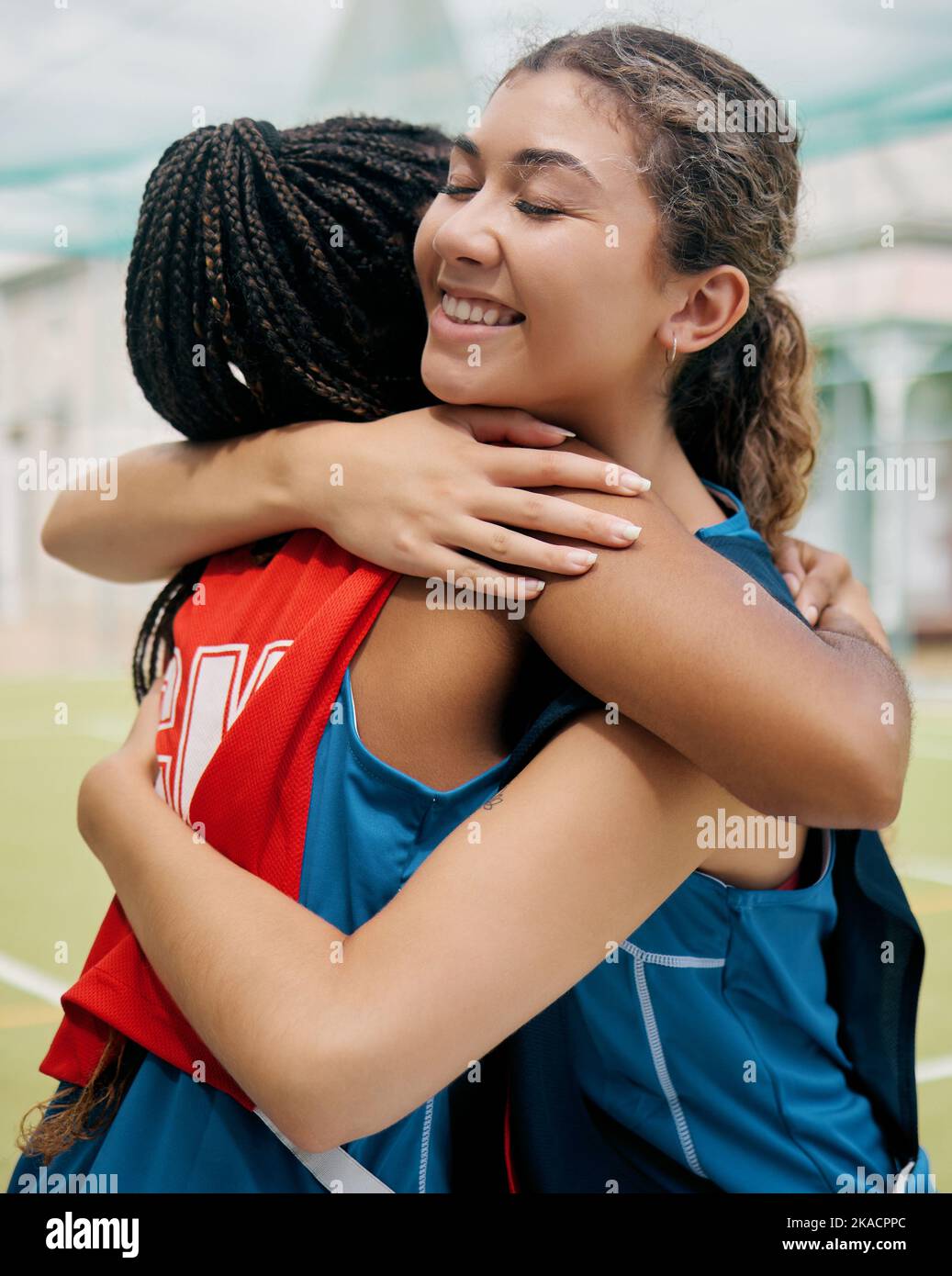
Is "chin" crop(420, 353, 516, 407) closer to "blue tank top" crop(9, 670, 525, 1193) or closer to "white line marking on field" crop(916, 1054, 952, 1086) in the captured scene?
"blue tank top" crop(9, 670, 525, 1193)

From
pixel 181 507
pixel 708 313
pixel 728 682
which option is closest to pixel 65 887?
pixel 181 507

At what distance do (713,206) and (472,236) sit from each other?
0.29 metres

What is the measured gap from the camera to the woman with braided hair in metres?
1.22

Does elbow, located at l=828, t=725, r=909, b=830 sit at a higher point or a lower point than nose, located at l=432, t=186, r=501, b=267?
lower

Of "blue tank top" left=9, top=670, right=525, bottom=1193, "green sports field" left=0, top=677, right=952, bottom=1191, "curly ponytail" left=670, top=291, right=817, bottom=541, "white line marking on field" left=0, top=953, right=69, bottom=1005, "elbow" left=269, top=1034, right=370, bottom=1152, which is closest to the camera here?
"elbow" left=269, top=1034, right=370, bottom=1152

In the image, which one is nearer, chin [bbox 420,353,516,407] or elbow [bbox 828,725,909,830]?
elbow [bbox 828,725,909,830]

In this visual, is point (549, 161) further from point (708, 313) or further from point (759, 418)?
point (759, 418)

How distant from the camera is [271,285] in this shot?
1518 millimetres

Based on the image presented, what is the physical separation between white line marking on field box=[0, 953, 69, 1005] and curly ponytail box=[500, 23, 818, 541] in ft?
13.2

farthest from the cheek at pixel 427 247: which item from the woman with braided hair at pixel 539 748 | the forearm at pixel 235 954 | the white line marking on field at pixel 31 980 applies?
the white line marking on field at pixel 31 980

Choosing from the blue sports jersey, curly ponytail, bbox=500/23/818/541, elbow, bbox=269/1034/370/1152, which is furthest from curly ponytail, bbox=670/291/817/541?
elbow, bbox=269/1034/370/1152

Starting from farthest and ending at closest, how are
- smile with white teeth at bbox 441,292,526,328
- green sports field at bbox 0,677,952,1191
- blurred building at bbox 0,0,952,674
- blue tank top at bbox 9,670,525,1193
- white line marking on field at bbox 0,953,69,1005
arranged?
blurred building at bbox 0,0,952,674 < white line marking on field at bbox 0,953,69,1005 < green sports field at bbox 0,677,952,1191 < smile with white teeth at bbox 441,292,526,328 < blue tank top at bbox 9,670,525,1193

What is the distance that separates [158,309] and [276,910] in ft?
2.41

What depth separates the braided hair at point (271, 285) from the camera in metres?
1.52
